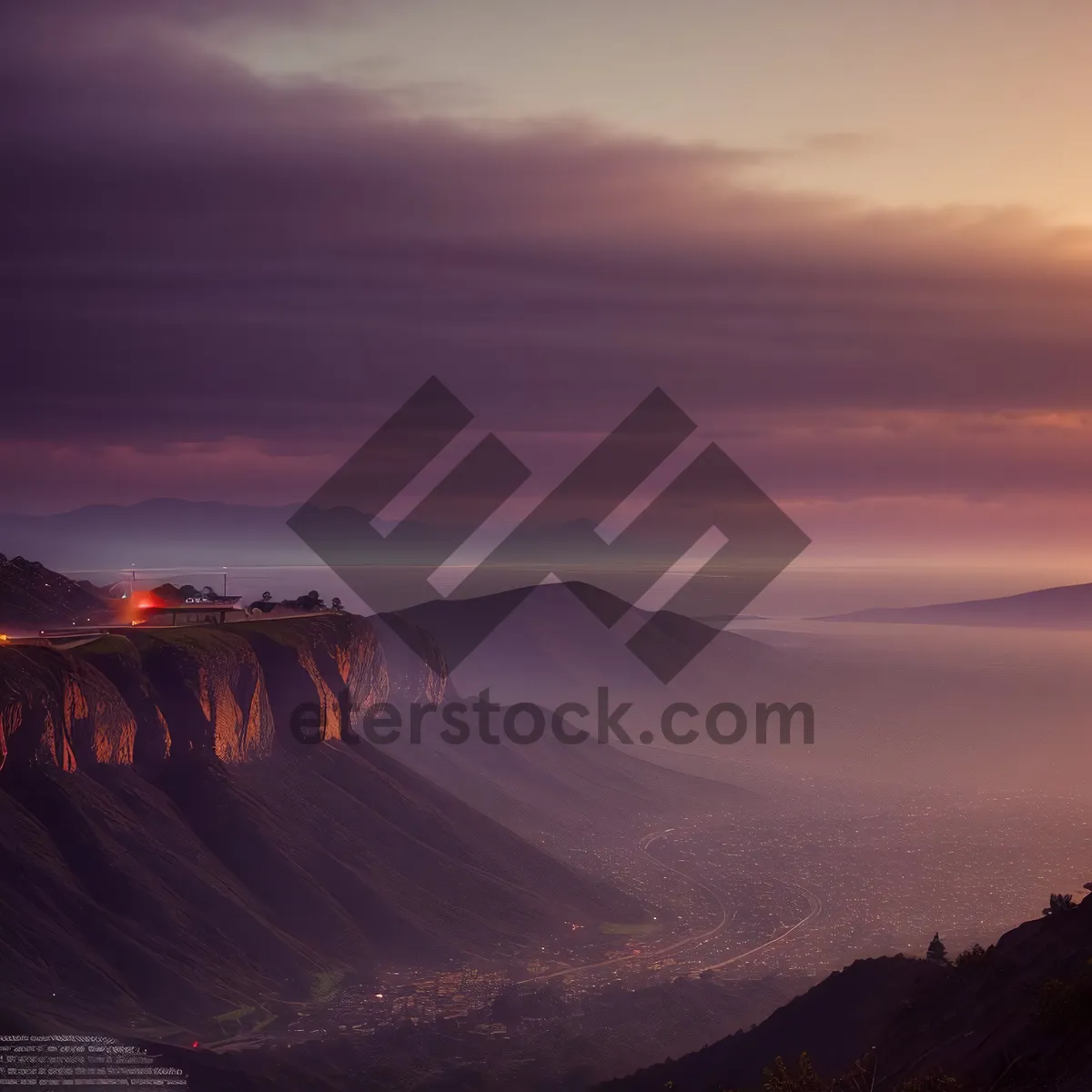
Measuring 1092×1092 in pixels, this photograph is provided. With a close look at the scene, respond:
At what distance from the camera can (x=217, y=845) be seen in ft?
488

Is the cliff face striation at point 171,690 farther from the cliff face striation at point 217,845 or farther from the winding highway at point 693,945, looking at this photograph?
the winding highway at point 693,945

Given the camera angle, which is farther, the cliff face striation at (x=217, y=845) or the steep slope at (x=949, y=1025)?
the cliff face striation at (x=217, y=845)

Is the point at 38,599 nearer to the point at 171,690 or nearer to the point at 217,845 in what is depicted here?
the point at 171,690

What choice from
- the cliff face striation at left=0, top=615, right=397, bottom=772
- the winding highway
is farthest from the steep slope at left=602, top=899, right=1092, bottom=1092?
the cliff face striation at left=0, top=615, right=397, bottom=772

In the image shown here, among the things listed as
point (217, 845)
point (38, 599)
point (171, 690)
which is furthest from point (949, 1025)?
point (38, 599)

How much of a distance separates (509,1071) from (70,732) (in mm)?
49703

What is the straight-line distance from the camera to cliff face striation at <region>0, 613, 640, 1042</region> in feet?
392

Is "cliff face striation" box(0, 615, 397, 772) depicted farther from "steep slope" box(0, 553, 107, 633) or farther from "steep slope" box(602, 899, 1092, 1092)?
"steep slope" box(602, 899, 1092, 1092)

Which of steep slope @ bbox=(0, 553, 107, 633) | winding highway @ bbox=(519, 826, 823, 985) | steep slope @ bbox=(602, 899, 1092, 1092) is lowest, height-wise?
winding highway @ bbox=(519, 826, 823, 985)

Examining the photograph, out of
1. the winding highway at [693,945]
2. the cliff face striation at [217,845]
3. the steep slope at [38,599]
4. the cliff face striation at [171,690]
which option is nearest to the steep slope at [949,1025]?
the cliff face striation at [217,845]

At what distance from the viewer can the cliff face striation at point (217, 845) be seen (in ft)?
392

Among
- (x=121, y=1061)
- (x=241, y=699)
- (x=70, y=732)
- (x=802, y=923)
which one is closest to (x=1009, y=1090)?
(x=121, y=1061)

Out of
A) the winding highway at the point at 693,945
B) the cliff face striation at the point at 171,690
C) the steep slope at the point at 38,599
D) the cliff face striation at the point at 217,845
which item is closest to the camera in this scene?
the cliff face striation at the point at 217,845

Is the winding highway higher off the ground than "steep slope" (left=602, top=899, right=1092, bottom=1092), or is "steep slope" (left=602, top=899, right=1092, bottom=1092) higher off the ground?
"steep slope" (left=602, top=899, right=1092, bottom=1092)
